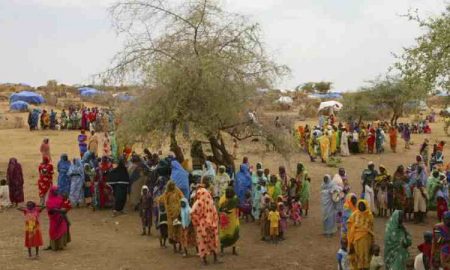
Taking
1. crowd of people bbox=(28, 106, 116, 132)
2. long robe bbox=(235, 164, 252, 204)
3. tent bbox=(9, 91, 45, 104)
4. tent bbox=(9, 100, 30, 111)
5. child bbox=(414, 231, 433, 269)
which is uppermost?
tent bbox=(9, 91, 45, 104)

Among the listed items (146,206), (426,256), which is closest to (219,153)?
(146,206)

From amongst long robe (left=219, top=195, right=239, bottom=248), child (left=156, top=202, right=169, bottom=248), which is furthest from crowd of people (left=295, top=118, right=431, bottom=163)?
long robe (left=219, top=195, right=239, bottom=248)

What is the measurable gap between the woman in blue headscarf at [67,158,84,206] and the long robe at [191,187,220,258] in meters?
5.29

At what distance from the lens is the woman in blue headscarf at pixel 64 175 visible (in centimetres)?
1402

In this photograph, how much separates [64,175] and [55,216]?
3.95m

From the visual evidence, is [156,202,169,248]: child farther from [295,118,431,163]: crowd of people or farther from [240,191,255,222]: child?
[295,118,431,163]: crowd of people

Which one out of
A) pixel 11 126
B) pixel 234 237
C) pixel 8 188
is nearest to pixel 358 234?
pixel 234 237

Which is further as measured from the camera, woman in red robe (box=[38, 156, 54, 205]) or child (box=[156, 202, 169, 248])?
woman in red robe (box=[38, 156, 54, 205])

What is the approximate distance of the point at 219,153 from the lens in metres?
15.6

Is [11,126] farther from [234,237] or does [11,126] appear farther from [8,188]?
[234,237]

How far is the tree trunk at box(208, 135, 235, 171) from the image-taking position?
14.7m

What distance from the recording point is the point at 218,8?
14.2 metres

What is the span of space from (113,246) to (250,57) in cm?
585

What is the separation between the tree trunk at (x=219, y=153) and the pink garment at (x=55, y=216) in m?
4.81
